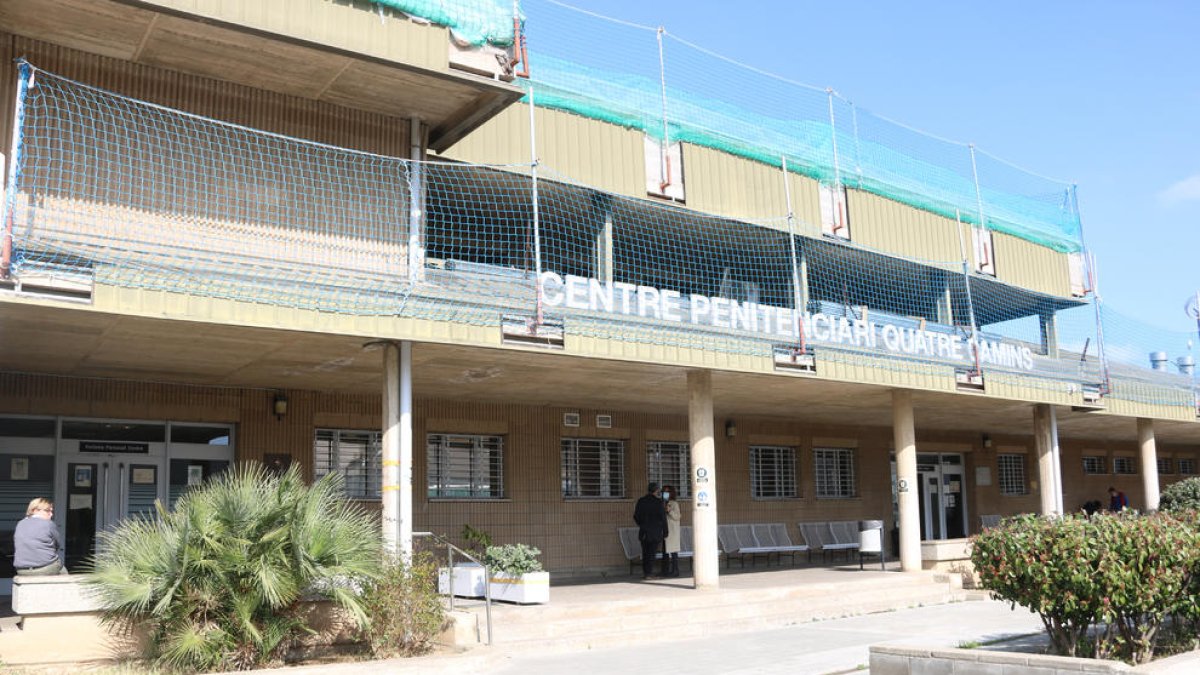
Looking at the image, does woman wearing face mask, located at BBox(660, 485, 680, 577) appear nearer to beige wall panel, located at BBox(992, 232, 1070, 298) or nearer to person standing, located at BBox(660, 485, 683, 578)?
person standing, located at BBox(660, 485, 683, 578)

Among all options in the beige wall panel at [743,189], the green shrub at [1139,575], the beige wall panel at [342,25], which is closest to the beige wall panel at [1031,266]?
the beige wall panel at [743,189]

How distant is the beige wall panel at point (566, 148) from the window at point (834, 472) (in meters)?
8.50

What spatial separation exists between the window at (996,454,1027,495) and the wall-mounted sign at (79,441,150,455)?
21.2 meters

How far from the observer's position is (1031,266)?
2619cm

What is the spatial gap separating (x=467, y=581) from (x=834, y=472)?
40.2 feet

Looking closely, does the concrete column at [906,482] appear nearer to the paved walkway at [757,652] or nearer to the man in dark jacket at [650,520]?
the paved walkway at [757,652]

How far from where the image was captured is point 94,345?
38.8ft

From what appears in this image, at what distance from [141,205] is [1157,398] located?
2177cm

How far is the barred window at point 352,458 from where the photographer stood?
16.2m

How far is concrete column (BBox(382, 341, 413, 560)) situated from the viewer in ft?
39.6

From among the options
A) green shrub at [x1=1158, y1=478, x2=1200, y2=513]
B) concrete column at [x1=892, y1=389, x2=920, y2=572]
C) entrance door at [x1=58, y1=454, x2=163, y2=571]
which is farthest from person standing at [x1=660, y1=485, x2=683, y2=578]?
green shrub at [x1=1158, y1=478, x2=1200, y2=513]

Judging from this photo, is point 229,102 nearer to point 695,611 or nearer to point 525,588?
point 525,588

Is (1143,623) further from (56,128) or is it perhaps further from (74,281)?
(56,128)

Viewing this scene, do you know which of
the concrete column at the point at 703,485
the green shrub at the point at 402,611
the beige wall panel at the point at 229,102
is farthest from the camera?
the concrete column at the point at 703,485
